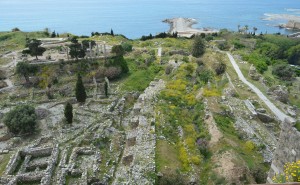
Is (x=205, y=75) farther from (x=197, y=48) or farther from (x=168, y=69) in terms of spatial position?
(x=197, y=48)

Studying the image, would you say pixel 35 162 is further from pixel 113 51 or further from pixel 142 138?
pixel 113 51

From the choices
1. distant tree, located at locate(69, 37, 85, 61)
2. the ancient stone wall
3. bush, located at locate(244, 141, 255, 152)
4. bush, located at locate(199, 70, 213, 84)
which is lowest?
bush, located at locate(244, 141, 255, 152)

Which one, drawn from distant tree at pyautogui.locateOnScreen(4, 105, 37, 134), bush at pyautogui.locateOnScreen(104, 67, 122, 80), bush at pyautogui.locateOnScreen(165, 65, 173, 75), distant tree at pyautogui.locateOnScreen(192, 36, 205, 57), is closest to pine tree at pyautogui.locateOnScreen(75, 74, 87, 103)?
distant tree at pyautogui.locateOnScreen(4, 105, 37, 134)

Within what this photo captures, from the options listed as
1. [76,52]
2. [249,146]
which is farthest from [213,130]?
[76,52]

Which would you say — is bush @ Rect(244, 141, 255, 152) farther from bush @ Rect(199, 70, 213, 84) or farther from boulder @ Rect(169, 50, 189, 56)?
boulder @ Rect(169, 50, 189, 56)

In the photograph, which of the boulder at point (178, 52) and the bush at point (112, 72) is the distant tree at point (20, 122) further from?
the boulder at point (178, 52)

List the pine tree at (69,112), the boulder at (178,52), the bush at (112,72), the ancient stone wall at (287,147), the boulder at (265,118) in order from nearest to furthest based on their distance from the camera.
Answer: the ancient stone wall at (287,147) < the pine tree at (69,112) < the boulder at (265,118) < the bush at (112,72) < the boulder at (178,52)

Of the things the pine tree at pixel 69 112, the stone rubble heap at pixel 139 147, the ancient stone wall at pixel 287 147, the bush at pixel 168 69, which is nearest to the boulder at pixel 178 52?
the bush at pixel 168 69

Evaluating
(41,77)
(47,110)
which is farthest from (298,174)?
(41,77)
